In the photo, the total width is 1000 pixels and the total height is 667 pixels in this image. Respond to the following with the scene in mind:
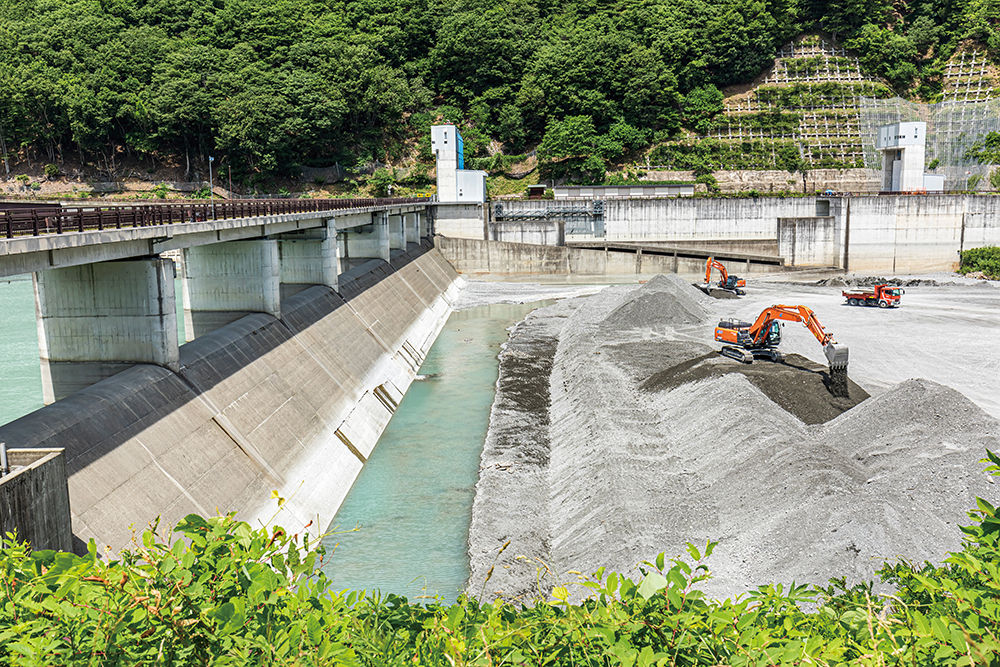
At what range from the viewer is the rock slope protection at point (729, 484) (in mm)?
16062

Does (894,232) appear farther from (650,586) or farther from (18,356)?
(650,586)

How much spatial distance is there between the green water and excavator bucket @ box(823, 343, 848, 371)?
13755 millimetres

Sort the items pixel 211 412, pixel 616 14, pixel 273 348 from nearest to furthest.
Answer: pixel 211 412
pixel 273 348
pixel 616 14

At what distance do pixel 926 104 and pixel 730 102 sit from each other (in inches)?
1098

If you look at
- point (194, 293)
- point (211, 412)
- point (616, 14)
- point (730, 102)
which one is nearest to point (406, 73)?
point (616, 14)

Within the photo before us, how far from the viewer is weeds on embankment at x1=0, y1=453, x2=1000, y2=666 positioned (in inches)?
198

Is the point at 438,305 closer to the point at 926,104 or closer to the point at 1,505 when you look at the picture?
the point at 1,505

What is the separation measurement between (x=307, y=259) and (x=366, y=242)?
50.8 ft

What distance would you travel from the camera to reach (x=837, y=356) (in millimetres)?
29219

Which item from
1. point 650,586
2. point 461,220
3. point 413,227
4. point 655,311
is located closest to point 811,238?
point 461,220

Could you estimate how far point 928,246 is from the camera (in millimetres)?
72250

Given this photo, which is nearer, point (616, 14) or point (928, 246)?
point (928, 246)

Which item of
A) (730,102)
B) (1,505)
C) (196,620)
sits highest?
(730,102)

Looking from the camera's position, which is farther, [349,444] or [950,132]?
[950,132]
